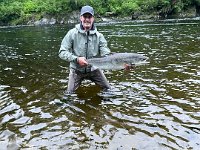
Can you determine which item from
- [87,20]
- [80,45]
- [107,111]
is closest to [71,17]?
[80,45]

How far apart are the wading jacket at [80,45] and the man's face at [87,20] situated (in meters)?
0.16

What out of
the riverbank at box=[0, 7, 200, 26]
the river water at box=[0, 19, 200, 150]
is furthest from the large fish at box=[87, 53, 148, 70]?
the riverbank at box=[0, 7, 200, 26]

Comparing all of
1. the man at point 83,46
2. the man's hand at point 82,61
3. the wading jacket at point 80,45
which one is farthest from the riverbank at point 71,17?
the man's hand at point 82,61

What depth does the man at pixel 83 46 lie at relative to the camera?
9.52 m

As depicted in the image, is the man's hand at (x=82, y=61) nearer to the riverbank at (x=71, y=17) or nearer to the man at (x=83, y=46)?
the man at (x=83, y=46)

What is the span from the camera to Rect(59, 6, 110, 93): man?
9516 mm

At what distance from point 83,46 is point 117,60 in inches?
44.0

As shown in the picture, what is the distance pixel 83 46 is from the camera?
32.3ft

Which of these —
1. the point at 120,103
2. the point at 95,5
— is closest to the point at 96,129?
the point at 120,103

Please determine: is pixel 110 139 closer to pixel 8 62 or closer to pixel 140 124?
pixel 140 124

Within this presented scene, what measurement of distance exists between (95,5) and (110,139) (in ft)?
245

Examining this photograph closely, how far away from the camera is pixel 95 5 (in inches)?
3140

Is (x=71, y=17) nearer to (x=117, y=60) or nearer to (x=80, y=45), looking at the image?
(x=80, y=45)

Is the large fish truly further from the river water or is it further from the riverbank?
the riverbank
